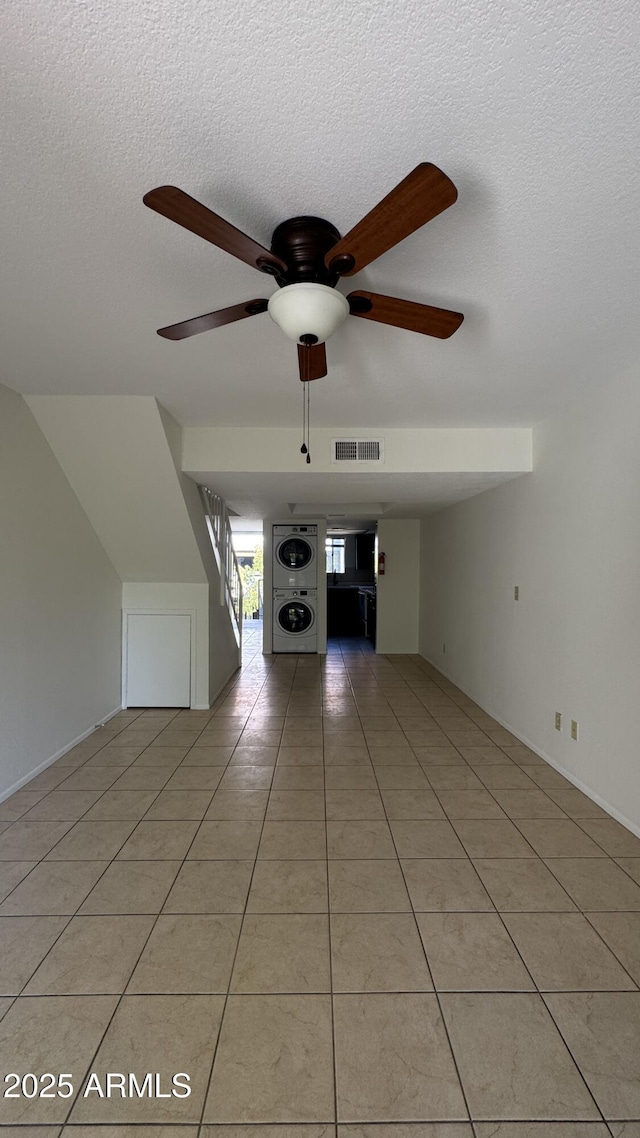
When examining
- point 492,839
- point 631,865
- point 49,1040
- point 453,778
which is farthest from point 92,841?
point 631,865

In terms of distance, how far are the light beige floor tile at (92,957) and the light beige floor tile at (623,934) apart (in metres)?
1.59

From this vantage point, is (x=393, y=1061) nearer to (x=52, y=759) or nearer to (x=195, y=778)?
(x=195, y=778)

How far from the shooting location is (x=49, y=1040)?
1.46 meters

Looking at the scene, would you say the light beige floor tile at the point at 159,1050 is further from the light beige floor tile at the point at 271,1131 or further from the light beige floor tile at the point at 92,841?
the light beige floor tile at the point at 92,841

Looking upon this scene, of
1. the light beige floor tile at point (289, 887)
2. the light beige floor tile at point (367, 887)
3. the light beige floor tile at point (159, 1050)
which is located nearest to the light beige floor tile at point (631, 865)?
the light beige floor tile at point (367, 887)

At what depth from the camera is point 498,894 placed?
209cm

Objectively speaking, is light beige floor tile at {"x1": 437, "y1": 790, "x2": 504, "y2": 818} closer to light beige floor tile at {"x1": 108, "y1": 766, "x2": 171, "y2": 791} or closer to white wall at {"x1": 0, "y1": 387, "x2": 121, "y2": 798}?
light beige floor tile at {"x1": 108, "y1": 766, "x2": 171, "y2": 791}

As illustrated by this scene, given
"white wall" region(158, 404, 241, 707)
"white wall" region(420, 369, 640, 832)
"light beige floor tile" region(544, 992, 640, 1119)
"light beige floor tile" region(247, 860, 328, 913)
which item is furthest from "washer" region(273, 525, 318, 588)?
"light beige floor tile" region(544, 992, 640, 1119)

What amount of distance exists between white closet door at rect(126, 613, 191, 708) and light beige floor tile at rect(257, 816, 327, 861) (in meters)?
2.26

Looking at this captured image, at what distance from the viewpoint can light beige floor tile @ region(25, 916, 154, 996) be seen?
1.64 m

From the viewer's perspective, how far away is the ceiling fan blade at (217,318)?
160 cm

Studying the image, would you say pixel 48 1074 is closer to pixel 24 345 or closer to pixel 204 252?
pixel 204 252

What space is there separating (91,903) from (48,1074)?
692mm

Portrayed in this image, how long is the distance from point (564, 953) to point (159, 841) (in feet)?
5.62
